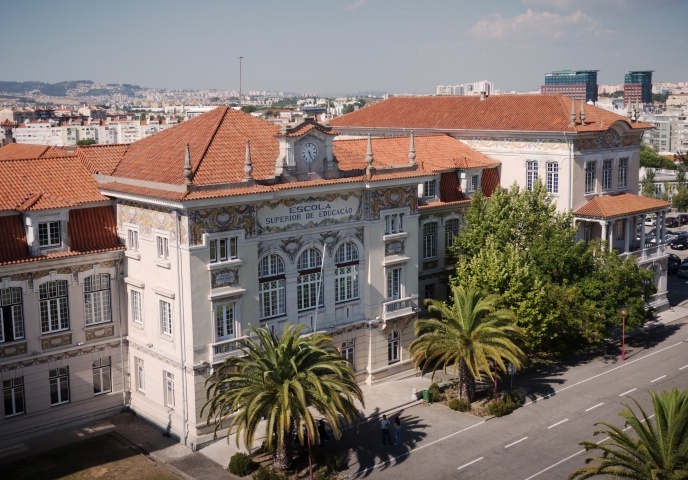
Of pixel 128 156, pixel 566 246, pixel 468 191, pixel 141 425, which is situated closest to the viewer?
pixel 141 425

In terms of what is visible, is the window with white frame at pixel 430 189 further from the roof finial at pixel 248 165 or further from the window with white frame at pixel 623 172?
the window with white frame at pixel 623 172

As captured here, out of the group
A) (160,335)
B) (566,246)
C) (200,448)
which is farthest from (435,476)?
(566,246)

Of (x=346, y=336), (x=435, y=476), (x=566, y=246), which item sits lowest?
(x=435, y=476)

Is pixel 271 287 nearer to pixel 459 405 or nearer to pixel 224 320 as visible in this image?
pixel 224 320

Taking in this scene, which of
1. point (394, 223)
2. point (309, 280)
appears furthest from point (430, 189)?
point (309, 280)

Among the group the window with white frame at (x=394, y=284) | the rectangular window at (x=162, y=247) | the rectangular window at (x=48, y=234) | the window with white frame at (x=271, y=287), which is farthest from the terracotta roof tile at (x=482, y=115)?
→ the rectangular window at (x=48, y=234)

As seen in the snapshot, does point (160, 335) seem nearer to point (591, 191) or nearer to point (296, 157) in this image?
point (296, 157)
